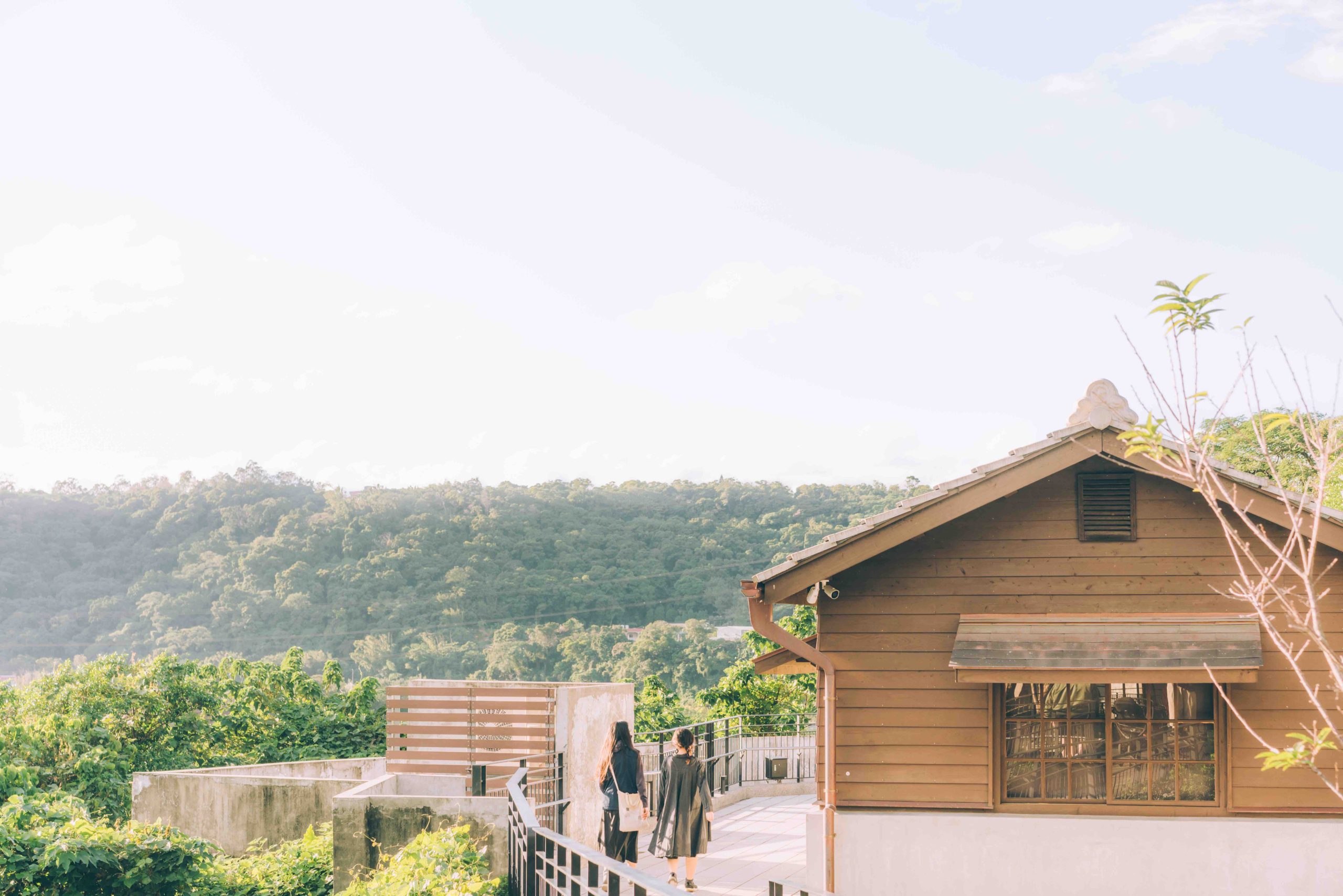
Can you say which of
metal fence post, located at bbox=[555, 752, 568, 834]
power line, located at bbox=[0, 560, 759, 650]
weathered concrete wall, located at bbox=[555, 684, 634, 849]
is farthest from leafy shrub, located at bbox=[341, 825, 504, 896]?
power line, located at bbox=[0, 560, 759, 650]

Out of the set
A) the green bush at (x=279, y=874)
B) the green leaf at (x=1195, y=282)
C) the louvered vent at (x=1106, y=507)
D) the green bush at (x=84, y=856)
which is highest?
the green leaf at (x=1195, y=282)

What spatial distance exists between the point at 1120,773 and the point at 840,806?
7.42 feet

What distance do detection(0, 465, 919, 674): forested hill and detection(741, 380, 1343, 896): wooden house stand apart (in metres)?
48.3

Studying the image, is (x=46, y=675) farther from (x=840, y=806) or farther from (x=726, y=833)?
(x=840, y=806)

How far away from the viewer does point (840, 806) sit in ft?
29.2

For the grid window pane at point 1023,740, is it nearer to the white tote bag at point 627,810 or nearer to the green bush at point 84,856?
the white tote bag at point 627,810

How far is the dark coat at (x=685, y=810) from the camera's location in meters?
9.00

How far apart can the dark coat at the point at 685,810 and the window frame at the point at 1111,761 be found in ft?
7.96

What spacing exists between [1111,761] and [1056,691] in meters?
0.67

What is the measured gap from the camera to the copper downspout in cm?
880

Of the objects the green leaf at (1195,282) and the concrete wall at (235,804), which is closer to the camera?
the green leaf at (1195,282)

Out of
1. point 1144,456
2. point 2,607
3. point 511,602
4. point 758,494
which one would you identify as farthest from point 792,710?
point 2,607

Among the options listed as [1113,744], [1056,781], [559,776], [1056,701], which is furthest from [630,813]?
[1113,744]

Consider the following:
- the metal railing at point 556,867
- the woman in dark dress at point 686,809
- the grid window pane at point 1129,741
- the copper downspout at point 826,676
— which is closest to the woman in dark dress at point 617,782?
the woman in dark dress at point 686,809
